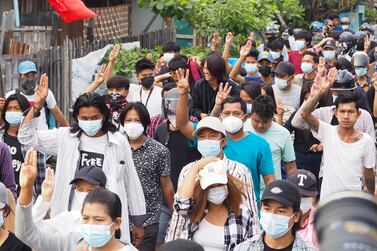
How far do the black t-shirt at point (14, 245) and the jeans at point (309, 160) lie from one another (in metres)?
4.80

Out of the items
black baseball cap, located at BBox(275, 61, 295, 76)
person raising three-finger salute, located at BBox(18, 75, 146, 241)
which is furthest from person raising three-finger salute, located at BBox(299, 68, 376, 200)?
black baseball cap, located at BBox(275, 61, 295, 76)

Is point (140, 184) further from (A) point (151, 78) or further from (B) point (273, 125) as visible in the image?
(A) point (151, 78)

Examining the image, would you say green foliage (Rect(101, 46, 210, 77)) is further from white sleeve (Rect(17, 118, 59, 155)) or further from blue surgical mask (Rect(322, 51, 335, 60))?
white sleeve (Rect(17, 118, 59, 155))

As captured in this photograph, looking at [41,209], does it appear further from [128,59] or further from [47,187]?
[128,59]

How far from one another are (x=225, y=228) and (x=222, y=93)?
3.02 m

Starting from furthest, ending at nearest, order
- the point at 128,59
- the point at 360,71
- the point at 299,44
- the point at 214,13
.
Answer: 1. the point at 214,13
2. the point at 299,44
3. the point at 128,59
4. the point at 360,71

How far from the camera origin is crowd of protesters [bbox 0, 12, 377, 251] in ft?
15.0

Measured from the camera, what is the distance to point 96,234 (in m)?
4.40

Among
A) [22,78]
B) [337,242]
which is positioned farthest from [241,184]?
[22,78]

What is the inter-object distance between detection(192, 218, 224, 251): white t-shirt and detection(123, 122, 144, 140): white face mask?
1913 mm

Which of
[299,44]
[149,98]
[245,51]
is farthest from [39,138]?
[299,44]

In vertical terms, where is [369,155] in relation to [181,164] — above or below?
above

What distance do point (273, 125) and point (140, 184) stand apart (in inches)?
60.8

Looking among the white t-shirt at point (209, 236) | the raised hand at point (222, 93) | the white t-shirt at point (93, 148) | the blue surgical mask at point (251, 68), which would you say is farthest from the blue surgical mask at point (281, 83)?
the white t-shirt at point (209, 236)
